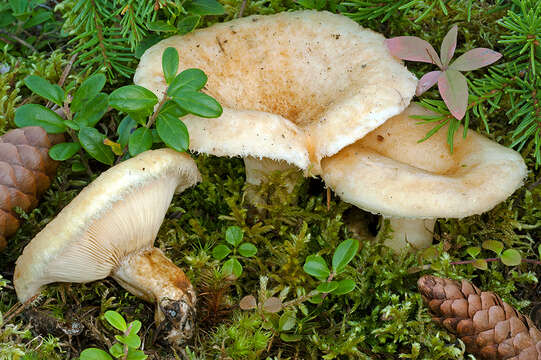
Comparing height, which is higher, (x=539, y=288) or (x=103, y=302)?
(x=103, y=302)

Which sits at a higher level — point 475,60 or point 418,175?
point 475,60

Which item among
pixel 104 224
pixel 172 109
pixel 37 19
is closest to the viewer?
pixel 104 224

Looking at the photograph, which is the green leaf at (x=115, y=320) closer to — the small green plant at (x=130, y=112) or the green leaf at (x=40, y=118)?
the small green plant at (x=130, y=112)

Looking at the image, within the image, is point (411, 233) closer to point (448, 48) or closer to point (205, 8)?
point (448, 48)

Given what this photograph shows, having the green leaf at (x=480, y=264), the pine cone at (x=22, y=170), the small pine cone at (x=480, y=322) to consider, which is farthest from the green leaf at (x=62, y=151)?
the green leaf at (x=480, y=264)

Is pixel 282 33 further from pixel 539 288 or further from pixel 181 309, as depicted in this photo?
pixel 539 288

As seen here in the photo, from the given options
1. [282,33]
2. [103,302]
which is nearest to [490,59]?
[282,33]

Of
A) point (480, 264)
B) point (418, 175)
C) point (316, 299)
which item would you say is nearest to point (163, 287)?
point (316, 299)

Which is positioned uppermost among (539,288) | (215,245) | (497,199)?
(497,199)
